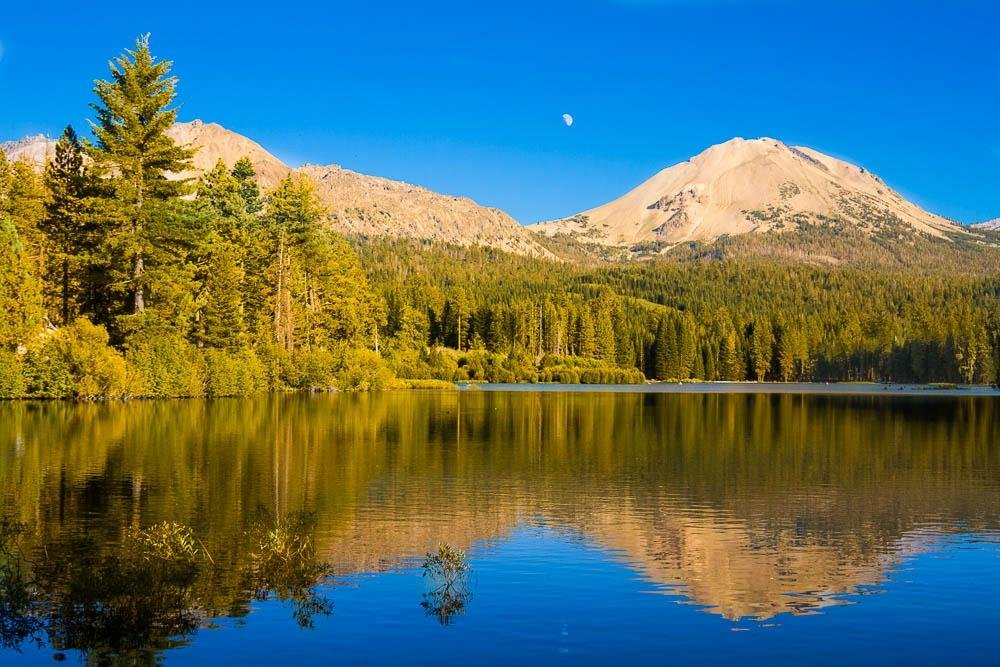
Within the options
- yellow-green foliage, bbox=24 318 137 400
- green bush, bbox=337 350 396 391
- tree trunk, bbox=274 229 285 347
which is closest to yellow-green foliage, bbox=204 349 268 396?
tree trunk, bbox=274 229 285 347

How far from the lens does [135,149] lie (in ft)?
219

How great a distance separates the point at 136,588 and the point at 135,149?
57106 mm

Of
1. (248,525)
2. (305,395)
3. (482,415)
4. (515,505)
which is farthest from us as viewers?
(305,395)

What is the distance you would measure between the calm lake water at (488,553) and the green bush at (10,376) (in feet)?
79.8

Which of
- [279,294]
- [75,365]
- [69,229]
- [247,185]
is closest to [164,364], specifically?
[75,365]

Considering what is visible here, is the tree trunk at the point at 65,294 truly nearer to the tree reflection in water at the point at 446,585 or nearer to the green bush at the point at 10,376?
the green bush at the point at 10,376

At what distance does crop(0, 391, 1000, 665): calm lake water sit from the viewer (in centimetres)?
1431

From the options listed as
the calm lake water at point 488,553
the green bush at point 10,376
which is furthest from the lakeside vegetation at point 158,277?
the calm lake water at point 488,553

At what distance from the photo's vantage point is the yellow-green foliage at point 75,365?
210 feet

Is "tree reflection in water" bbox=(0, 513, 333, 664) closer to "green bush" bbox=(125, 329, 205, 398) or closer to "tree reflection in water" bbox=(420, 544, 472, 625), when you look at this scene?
"tree reflection in water" bbox=(420, 544, 472, 625)

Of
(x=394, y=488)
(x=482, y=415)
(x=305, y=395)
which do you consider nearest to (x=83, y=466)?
(x=394, y=488)

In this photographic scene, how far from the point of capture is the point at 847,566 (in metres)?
19.8

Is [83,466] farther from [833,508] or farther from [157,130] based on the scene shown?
[157,130]

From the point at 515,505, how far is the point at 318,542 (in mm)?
7293
